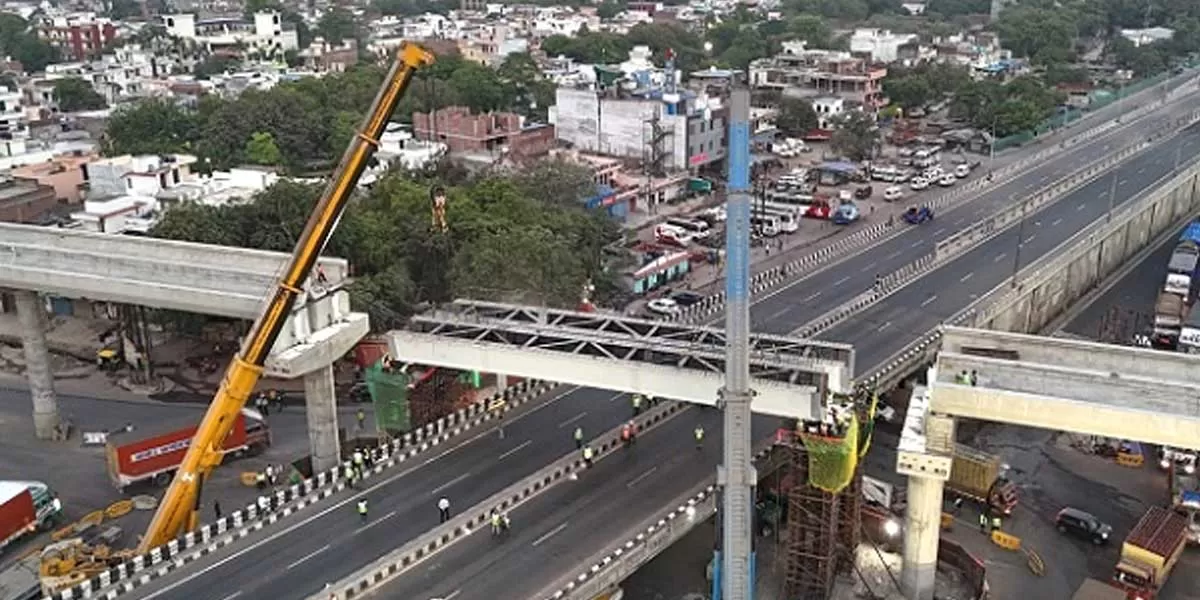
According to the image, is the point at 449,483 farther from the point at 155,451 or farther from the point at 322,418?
the point at 155,451

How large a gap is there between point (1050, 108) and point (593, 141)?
68488 mm

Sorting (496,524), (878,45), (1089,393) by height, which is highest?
(878,45)

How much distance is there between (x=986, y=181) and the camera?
107688mm

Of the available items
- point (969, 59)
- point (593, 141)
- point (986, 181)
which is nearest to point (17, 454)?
point (593, 141)

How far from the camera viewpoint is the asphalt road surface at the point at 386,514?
3616 centimetres

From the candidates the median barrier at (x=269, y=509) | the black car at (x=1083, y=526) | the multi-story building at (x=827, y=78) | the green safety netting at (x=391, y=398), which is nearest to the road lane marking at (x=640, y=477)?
the median barrier at (x=269, y=509)

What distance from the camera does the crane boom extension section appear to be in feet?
127

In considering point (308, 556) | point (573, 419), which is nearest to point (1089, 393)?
point (573, 419)

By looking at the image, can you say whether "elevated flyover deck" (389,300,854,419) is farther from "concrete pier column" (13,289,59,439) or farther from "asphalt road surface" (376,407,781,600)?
"concrete pier column" (13,289,59,439)

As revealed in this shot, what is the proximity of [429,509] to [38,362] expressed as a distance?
27099 millimetres

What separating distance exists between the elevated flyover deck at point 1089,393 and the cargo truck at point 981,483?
294 inches

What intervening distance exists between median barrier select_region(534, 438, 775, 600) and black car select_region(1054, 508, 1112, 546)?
56.1ft

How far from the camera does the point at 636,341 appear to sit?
42.8 m

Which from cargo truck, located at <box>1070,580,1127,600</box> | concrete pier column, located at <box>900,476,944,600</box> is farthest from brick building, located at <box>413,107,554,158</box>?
cargo truck, located at <box>1070,580,1127,600</box>
